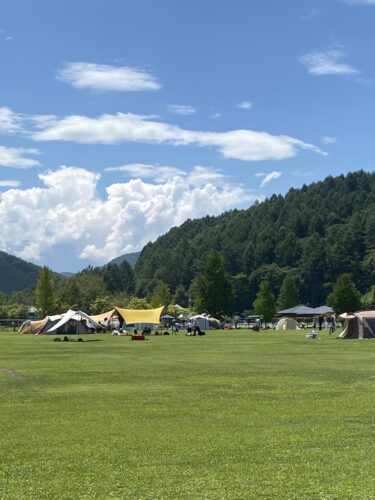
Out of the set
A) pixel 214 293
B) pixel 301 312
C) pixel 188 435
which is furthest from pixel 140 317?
pixel 188 435

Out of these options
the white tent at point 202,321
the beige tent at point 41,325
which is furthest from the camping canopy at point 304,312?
the beige tent at point 41,325

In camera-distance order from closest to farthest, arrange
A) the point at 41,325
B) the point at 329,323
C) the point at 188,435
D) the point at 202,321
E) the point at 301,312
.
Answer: the point at 188,435 → the point at 41,325 → the point at 329,323 → the point at 202,321 → the point at 301,312

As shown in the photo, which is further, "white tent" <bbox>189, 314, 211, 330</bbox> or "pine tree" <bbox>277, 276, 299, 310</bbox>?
"pine tree" <bbox>277, 276, 299, 310</bbox>

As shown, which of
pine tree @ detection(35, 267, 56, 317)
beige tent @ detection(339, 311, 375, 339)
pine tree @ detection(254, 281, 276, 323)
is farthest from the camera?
pine tree @ detection(254, 281, 276, 323)

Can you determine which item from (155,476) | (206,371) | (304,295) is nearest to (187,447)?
(155,476)

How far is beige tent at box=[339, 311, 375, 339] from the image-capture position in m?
47.4

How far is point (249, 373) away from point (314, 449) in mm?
11773

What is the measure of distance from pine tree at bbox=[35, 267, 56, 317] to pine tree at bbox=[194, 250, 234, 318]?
22.8 meters

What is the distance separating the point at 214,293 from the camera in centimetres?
10306

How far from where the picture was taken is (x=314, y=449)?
33.2 ft

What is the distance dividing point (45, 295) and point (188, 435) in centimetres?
9244

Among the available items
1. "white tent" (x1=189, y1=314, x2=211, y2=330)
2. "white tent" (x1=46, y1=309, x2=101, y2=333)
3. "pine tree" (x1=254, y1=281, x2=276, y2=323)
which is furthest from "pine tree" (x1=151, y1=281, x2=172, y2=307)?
"white tent" (x1=46, y1=309, x2=101, y2=333)

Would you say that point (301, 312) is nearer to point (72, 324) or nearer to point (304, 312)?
point (304, 312)

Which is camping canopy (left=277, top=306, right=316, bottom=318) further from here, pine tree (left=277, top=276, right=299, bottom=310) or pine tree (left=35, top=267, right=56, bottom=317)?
pine tree (left=35, top=267, right=56, bottom=317)
